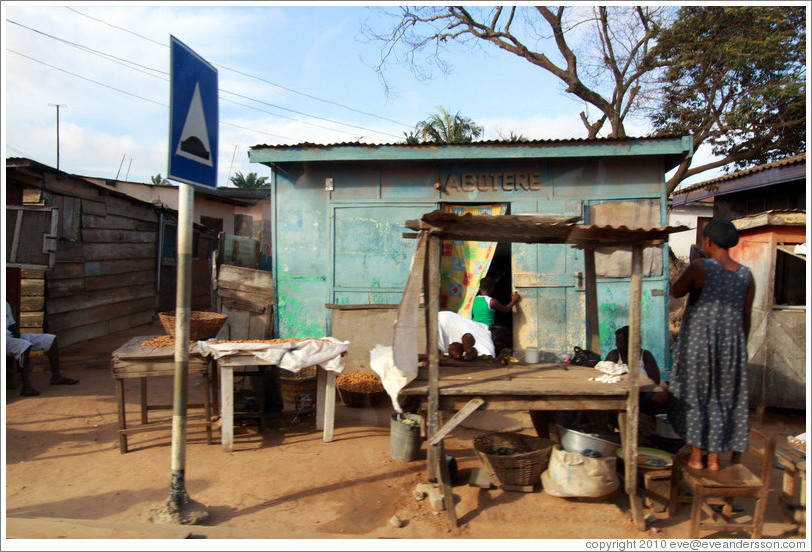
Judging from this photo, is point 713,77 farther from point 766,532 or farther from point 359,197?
point 766,532

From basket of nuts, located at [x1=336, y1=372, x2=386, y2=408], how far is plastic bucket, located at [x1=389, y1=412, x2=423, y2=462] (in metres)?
1.70

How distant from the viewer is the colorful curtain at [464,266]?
7902mm

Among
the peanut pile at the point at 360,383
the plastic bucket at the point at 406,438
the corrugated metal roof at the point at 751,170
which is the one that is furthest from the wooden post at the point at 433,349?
the corrugated metal roof at the point at 751,170

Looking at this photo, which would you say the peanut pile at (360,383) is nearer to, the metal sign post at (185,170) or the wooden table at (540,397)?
the wooden table at (540,397)

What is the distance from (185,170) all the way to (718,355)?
4.03 meters

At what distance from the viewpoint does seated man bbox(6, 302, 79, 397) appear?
22.3 feet

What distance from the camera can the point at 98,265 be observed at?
10.8m

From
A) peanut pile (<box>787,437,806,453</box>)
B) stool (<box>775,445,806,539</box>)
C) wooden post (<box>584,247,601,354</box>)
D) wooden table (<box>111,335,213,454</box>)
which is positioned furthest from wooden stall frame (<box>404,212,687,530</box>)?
wooden table (<box>111,335,213,454</box>)

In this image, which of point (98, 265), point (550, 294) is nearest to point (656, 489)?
point (550, 294)

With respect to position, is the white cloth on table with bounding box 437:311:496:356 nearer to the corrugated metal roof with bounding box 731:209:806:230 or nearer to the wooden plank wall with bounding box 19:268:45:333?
the corrugated metal roof with bounding box 731:209:806:230

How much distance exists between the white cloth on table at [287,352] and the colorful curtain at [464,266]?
9.62 feet

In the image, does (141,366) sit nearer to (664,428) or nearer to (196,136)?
(196,136)

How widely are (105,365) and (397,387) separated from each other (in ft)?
23.3

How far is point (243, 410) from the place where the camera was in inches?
230
